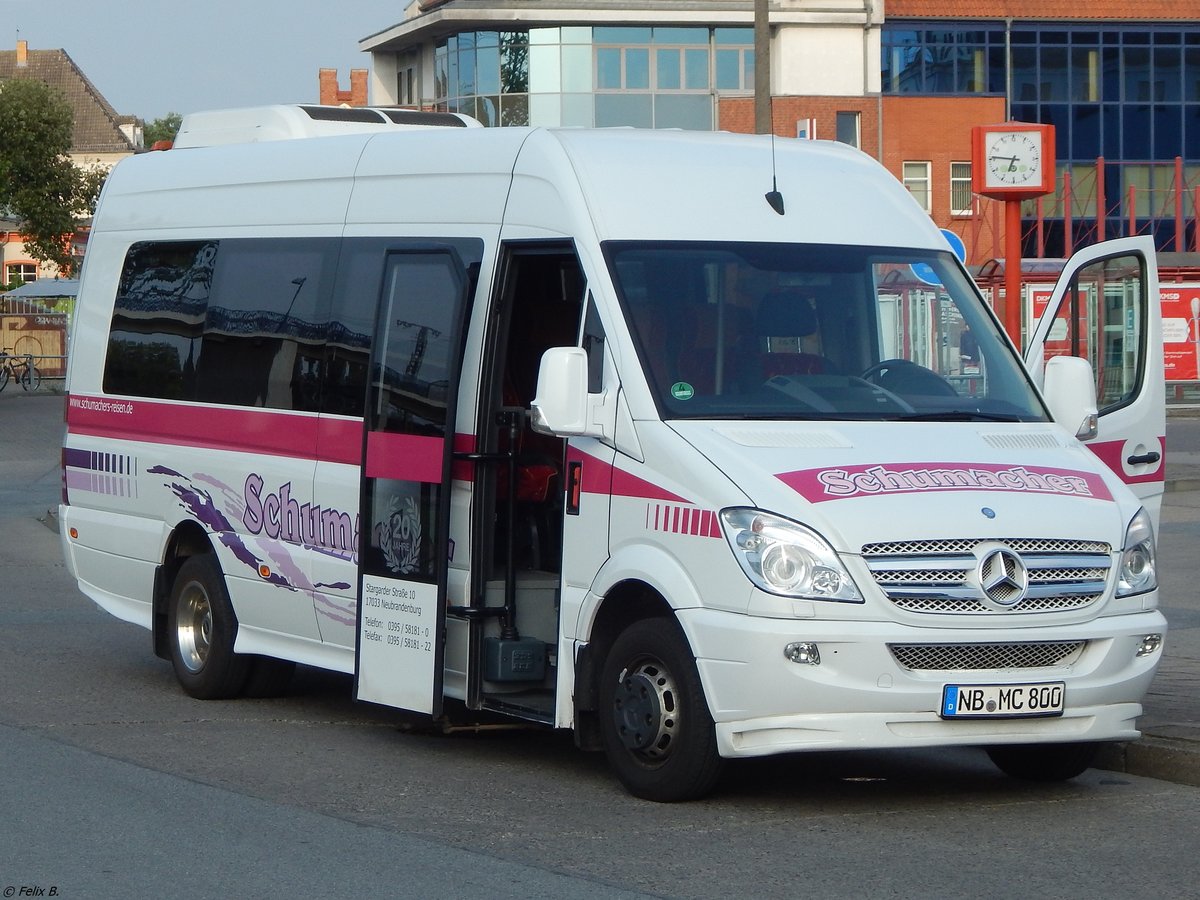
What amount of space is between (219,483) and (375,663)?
5.85 ft

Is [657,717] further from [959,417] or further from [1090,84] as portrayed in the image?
[1090,84]

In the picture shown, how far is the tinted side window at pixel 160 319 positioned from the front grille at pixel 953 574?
188 inches

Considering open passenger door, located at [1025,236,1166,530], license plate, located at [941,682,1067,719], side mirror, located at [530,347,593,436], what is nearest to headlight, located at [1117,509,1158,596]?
license plate, located at [941,682,1067,719]

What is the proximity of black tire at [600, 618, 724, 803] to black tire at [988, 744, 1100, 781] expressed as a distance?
4.52 feet

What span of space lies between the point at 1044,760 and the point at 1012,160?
31.6 ft

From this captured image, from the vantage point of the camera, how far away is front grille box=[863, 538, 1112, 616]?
704 cm

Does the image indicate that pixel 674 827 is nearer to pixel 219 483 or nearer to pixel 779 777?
pixel 779 777

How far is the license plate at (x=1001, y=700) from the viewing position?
23.4 feet

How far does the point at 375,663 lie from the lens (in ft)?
29.2

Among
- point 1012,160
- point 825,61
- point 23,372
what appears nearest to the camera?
point 1012,160

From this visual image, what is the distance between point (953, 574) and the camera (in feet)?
23.3

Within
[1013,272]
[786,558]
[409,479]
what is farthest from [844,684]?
[1013,272]

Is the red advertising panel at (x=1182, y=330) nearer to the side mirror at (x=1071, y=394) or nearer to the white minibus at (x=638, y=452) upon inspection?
the white minibus at (x=638, y=452)

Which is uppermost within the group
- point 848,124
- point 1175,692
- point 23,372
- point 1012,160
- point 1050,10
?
point 1050,10
